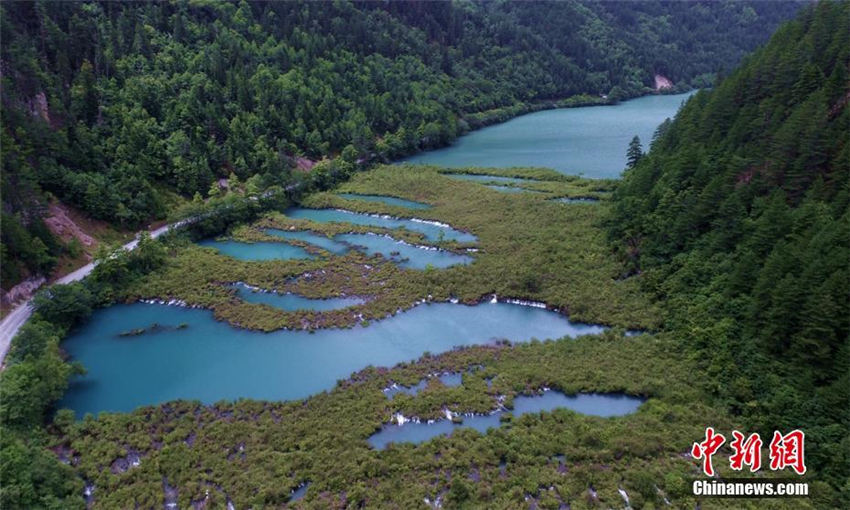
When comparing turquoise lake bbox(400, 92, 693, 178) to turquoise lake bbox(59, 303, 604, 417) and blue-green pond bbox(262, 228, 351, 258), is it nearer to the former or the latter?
blue-green pond bbox(262, 228, 351, 258)

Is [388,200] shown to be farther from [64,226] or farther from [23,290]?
[23,290]

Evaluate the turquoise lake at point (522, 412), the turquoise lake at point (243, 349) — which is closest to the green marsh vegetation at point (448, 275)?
the turquoise lake at point (243, 349)

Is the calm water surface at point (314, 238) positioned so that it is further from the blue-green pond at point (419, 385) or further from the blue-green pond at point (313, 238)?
the blue-green pond at point (419, 385)

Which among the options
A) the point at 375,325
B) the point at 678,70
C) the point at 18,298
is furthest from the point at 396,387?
the point at 678,70

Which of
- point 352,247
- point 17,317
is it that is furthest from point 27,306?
point 352,247

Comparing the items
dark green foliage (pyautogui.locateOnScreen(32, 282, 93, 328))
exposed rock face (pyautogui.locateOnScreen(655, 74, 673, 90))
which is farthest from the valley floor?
exposed rock face (pyautogui.locateOnScreen(655, 74, 673, 90))

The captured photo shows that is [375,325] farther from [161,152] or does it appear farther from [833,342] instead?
[161,152]
